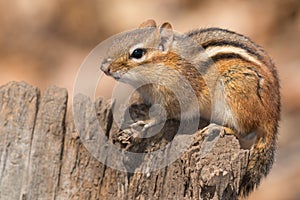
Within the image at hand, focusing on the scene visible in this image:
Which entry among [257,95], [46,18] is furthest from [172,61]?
[46,18]

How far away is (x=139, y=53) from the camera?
4801 millimetres

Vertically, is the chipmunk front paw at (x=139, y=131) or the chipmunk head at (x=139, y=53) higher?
the chipmunk head at (x=139, y=53)

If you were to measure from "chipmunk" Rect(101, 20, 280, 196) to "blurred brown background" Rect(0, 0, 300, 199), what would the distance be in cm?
331

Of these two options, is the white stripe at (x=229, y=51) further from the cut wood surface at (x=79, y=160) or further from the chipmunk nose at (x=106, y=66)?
the cut wood surface at (x=79, y=160)

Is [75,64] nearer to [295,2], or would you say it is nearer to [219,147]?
[295,2]

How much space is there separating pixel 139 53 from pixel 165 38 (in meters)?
0.20

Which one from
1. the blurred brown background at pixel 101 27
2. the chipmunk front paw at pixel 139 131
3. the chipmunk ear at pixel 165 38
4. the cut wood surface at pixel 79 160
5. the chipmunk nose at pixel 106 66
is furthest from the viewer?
the blurred brown background at pixel 101 27

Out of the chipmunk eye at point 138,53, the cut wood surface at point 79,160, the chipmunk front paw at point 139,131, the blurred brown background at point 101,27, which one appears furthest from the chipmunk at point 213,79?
the blurred brown background at point 101,27

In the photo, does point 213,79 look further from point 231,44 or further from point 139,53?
point 139,53

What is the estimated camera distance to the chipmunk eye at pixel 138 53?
187 inches

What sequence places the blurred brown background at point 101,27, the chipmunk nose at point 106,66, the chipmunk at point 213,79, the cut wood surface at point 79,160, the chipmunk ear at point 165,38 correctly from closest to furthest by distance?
1. the cut wood surface at point 79,160
2. the chipmunk at point 213,79
3. the chipmunk nose at point 106,66
4. the chipmunk ear at point 165,38
5. the blurred brown background at point 101,27

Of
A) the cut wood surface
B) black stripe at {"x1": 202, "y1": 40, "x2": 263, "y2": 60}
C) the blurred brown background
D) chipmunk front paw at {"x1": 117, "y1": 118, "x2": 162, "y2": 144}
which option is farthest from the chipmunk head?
the blurred brown background

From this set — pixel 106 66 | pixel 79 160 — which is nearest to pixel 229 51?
pixel 106 66

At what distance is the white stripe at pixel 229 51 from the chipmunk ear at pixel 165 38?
13.1 inches
